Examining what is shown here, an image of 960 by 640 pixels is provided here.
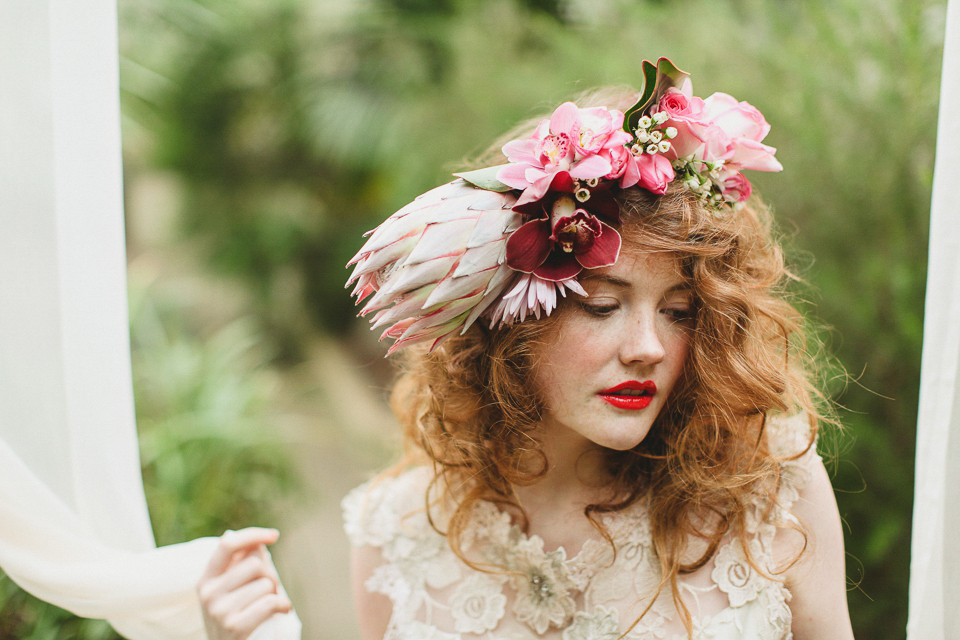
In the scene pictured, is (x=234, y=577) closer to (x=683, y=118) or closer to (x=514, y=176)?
(x=514, y=176)

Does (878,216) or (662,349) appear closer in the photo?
(662,349)

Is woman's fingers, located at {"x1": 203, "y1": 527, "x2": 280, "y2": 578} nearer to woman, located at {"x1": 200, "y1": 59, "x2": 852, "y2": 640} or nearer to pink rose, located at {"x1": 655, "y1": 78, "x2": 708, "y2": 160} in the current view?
woman, located at {"x1": 200, "y1": 59, "x2": 852, "y2": 640}

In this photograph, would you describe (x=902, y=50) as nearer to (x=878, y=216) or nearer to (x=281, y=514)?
(x=878, y=216)

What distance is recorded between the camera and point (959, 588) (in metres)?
0.90

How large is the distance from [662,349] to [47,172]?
95 centimetres

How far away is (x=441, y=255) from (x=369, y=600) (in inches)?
29.2

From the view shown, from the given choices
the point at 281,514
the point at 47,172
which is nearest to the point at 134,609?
the point at 47,172

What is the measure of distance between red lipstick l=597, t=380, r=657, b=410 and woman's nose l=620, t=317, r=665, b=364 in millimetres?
37

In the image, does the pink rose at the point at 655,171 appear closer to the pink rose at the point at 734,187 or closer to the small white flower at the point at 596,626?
the pink rose at the point at 734,187

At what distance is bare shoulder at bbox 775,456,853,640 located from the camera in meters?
1.07

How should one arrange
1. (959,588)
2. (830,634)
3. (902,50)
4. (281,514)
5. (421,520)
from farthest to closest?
(281,514), (902,50), (421,520), (830,634), (959,588)

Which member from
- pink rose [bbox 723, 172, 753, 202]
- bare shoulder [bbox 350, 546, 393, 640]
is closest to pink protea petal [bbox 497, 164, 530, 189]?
pink rose [bbox 723, 172, 753, 202]

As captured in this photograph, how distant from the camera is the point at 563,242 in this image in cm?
95

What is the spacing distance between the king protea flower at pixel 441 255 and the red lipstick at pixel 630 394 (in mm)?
237
